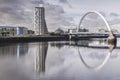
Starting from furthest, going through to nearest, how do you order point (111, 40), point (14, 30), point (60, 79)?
point (14, 30)
point (111, 40)
point (60, 79)

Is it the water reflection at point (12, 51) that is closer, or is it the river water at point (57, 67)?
the river water at point (57, 67)

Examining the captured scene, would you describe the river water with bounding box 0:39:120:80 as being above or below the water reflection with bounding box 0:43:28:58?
above

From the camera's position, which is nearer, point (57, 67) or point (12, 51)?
point (57, 67)

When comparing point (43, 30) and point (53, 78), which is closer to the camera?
point (53, 78)

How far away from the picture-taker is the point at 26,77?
56.7ft

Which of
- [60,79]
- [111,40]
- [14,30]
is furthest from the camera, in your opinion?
[14,30]

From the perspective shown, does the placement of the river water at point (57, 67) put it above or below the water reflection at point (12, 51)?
above

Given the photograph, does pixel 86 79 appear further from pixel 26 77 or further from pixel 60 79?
pixel 26 77

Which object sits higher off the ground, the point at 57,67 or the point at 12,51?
the point at 57,67

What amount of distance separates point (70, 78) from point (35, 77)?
6.75 ft

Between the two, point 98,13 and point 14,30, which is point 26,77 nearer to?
point 98,13

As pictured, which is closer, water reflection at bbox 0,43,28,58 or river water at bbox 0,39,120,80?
river water at bbox 0,39,120,80

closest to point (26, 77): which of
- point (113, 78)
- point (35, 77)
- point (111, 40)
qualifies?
point (35, 77)

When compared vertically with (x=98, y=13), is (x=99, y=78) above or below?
below
